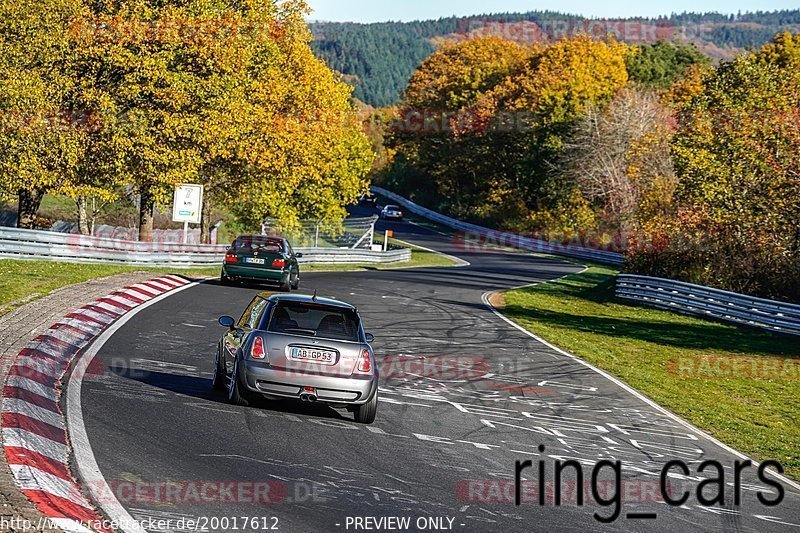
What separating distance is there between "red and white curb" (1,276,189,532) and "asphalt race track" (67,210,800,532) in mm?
338

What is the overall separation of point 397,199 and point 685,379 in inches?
3347

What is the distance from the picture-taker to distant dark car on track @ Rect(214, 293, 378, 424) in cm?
1091

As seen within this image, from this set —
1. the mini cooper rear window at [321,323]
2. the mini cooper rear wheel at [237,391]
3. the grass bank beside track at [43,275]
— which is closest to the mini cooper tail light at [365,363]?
the mini cooper rear window at [321,323]

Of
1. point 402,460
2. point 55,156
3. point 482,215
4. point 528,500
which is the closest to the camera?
point 528,500

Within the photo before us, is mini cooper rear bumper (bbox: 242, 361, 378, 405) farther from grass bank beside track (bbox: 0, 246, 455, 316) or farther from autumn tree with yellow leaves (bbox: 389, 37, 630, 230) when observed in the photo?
autumn tree with yellow leaves (bbox: 389, 37, 630, 230)

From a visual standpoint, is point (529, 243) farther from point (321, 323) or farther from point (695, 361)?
point (321, 323)

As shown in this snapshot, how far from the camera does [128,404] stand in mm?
10734

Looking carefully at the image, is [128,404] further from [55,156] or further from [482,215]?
[482,215]

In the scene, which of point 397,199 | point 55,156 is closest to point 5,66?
point 55,156

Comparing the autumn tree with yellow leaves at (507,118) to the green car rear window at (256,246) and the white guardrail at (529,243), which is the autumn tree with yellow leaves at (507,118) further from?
the green car rear window at (256,246)

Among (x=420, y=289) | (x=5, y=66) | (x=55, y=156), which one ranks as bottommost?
(x=420, y=289)

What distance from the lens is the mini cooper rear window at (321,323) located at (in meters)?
11.3

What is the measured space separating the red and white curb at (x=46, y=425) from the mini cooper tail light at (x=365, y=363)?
3209 millimetres

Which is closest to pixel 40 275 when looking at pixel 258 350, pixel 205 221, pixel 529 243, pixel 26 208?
pixel 26 208
